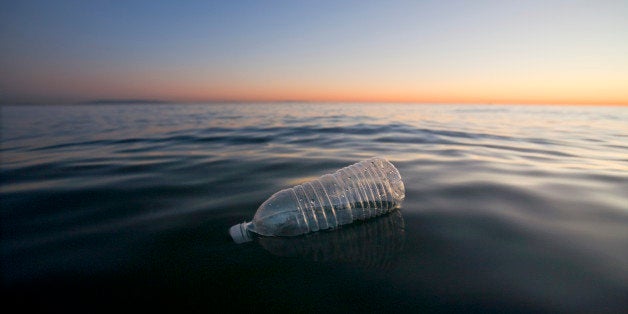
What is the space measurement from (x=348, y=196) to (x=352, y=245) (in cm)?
61

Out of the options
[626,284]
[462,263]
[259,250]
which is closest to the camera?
[626,284]

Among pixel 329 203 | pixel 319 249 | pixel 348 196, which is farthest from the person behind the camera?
pixel 348 196

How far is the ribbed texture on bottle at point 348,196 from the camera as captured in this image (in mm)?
1842

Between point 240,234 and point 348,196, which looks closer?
point 240,234

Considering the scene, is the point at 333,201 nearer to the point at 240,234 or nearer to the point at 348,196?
the point at 348,196

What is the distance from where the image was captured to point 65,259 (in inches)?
54.9

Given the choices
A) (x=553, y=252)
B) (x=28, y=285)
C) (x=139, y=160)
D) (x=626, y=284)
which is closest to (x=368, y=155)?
(x=553, y=252)

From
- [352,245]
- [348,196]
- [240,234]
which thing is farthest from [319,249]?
[348,196]

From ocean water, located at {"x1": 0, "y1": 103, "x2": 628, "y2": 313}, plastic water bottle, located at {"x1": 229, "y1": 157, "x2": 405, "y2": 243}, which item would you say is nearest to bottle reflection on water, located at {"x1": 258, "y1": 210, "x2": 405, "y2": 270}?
ocean water, located at {"x1": 0, "y1": 103, "x2": 628, "y2": 313}

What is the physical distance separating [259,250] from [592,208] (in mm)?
2415

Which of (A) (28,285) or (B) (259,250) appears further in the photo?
(B) (259,250)

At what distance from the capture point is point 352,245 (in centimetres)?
148

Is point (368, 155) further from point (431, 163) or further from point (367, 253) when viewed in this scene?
point (367, 253)

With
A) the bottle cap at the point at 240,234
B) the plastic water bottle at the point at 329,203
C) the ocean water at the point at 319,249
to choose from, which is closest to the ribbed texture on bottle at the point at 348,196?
the plastic water bottle at the point at 329,203
